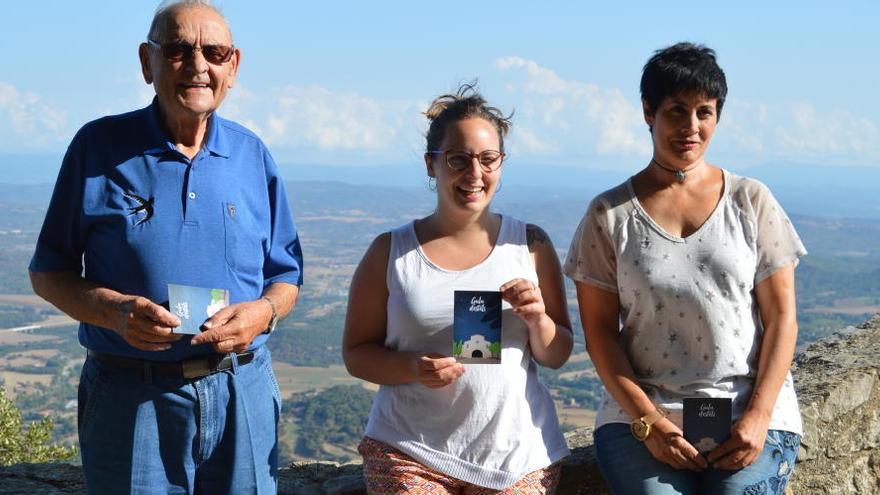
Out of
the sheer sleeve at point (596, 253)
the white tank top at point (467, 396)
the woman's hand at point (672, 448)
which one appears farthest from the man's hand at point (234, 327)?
the woman's hand at point (672, 448)

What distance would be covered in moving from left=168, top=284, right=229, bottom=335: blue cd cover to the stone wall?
62.7 inches

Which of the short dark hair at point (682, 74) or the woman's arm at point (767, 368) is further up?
the short dark hair at point (682, 74)

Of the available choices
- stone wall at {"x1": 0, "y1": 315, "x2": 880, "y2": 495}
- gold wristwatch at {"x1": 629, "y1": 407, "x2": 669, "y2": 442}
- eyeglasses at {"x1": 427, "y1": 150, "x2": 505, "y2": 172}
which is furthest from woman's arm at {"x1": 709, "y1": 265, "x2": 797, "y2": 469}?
eyeglasses at {"x1": 427, "y1": 150, "x2": 505, "y2": 172}

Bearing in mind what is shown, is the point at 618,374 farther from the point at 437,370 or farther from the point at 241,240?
the point at 241,240

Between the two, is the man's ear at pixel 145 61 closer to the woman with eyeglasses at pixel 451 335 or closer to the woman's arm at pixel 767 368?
the woman with eyeglasses at pixel 451 335

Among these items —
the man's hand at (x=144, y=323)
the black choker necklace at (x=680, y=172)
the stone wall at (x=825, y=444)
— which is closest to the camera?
the man's hand at (x=144, y=323)

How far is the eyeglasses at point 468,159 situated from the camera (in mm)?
4199

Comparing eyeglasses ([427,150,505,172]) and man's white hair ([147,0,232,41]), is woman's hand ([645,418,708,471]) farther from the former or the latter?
man's white hair ([147,0,232,41])

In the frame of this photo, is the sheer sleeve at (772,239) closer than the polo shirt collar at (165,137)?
No

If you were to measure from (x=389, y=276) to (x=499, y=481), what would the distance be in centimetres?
98

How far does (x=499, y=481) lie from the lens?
397 centimetres

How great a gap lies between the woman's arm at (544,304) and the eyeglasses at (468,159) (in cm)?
33

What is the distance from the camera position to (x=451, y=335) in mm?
4168

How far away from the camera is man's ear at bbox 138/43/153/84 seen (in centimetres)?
391
